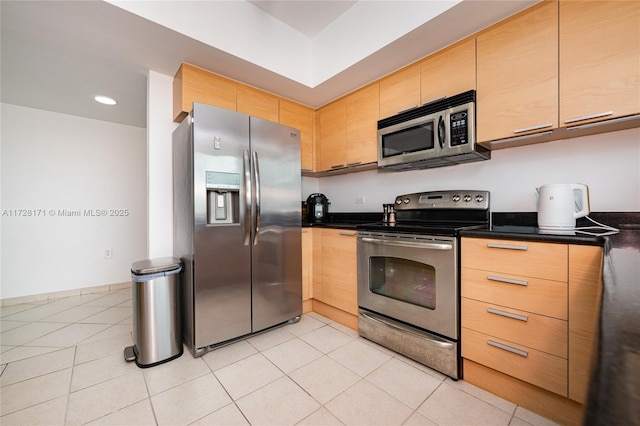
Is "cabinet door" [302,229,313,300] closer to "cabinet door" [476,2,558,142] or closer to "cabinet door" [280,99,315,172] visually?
"cabinet door" [280,99,315,172]

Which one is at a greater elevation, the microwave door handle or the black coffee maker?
the microwave door handle

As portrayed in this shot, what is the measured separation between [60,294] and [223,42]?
148 inches

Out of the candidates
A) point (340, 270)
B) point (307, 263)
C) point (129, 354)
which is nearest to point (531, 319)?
point (340, 270)

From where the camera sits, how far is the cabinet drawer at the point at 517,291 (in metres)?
1.33

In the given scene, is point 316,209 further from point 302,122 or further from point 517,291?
point 517,291

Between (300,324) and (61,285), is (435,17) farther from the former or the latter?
(61,285)

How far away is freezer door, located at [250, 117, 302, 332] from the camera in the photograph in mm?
2254

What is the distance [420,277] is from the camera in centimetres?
185

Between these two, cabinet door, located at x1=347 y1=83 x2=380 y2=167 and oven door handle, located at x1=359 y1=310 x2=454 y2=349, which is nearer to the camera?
oven door handle, located at x1=359 y1=310 x2=454 y2=349

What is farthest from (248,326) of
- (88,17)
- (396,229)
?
(88,17)

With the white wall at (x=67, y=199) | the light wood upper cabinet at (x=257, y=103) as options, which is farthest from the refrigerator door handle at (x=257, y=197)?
the white wall at (x=67, y=199)

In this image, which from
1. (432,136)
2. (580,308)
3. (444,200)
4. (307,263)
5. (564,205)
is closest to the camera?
(580,308)

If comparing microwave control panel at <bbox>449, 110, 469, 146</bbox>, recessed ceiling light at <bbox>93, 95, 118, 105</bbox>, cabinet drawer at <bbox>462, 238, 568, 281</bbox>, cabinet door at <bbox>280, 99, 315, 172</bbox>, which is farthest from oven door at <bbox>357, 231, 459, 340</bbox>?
recessed ceiling light at <bbox>93, 95, 118, 105</bbox>

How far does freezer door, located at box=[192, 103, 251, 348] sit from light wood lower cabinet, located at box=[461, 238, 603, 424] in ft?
5.35
